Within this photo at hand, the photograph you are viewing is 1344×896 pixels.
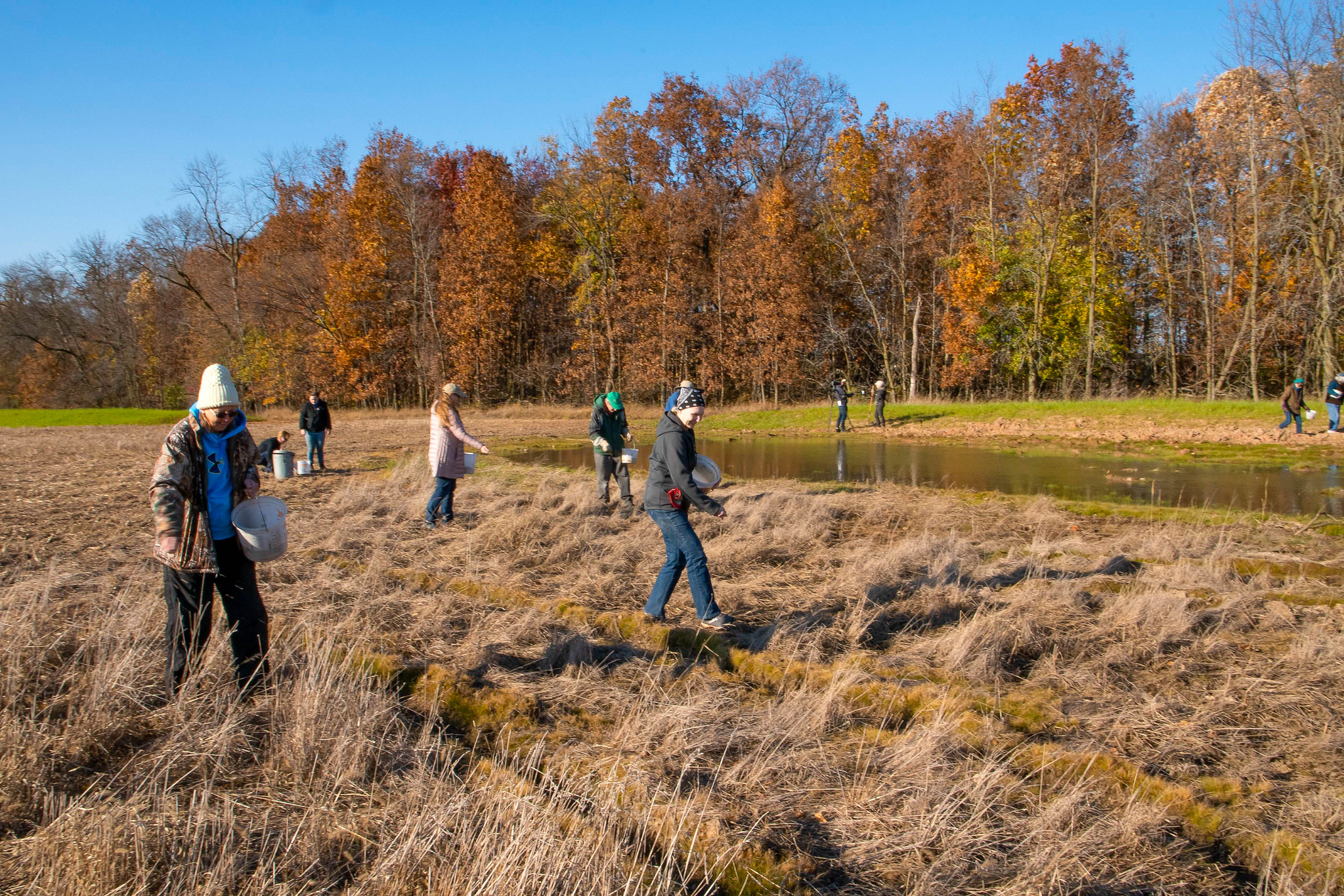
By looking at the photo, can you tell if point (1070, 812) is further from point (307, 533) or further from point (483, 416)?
point (483, 416)

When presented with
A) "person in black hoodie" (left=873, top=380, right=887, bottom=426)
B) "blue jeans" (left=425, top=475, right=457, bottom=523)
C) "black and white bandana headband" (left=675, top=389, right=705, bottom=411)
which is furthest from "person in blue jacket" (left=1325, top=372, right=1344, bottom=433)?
"blue jeans" (left=425, top=475, right=457, bottom=523)

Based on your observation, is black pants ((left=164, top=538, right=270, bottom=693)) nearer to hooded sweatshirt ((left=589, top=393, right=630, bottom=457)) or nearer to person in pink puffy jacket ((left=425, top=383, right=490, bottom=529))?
person in pink puffy jacket ((left=425, top=383, right=490, bottom=529))

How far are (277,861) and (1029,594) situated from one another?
5.80m

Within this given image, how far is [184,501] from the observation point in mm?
→ 4379

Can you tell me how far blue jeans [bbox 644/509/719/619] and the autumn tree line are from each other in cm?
3001

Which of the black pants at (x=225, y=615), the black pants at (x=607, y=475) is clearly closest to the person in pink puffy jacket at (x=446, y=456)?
the black pants at (x=607, y=475)

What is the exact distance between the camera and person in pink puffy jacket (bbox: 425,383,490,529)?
1073 centimetres

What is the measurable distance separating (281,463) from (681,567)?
11.0 m

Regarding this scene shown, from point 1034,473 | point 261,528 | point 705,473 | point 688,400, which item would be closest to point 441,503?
point 705,473

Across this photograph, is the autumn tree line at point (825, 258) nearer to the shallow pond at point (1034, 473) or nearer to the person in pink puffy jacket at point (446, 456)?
the shallow pond at point (1034, 473)

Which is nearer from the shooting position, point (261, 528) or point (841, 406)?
point (261, 528)

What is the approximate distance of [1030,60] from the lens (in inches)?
1444

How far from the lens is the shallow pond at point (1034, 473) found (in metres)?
12.7

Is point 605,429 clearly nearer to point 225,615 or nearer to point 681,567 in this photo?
point 681,567
